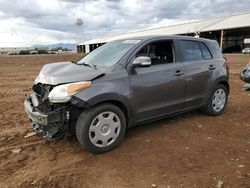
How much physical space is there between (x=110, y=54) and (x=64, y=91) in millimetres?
1415

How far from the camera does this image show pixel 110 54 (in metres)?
4.86

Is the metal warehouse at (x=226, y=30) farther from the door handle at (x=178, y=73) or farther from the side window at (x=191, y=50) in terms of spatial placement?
the door handle at (x=178, y=73)

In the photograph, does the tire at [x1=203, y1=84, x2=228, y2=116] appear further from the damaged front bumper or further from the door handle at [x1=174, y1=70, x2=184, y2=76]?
the damaged front bumper

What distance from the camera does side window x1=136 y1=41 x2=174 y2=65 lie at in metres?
4.82

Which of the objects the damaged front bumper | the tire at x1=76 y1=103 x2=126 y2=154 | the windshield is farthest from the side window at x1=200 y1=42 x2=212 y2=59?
the damaged front bumper

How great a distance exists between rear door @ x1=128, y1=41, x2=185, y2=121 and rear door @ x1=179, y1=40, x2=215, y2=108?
210 millimetres

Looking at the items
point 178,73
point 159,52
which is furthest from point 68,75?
point 178,73

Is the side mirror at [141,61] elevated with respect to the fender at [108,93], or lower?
elevated

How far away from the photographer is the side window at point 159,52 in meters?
4.82

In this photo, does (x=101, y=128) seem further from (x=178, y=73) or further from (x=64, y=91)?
(x=178, y=73)

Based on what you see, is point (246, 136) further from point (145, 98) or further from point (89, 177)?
point (89, 177)

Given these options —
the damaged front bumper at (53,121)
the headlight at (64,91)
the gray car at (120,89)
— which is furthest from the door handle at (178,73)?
the damaged front bumper at (53,121)

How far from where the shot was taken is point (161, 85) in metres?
4.72

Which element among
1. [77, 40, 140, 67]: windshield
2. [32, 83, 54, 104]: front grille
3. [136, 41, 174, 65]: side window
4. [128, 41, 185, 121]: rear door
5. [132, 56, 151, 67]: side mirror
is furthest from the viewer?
[136, 41, 174, 65]: side window
